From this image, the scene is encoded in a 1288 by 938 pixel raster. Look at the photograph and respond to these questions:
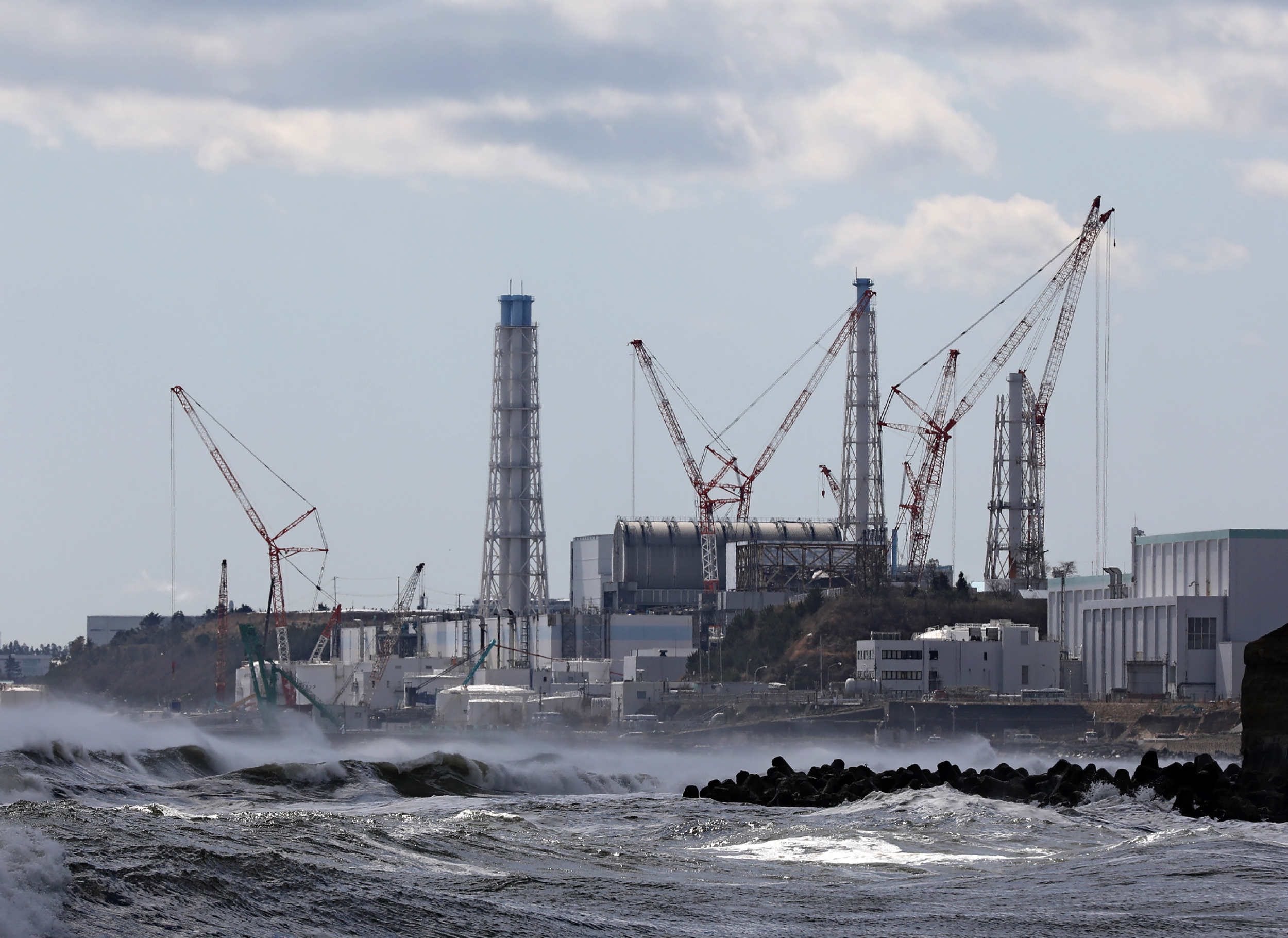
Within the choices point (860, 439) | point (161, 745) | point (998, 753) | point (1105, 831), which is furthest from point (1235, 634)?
point (1105, 831)

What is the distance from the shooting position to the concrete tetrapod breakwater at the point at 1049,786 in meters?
42.5

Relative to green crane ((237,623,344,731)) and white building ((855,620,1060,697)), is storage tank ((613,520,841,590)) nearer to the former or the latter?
green crane ((237,623,344,731))

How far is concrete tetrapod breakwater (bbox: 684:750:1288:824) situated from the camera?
42.5 metres

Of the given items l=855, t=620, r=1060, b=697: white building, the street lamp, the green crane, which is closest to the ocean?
l=855, t=620, r=1060, b=697: white building

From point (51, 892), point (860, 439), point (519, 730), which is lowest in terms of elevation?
point (519, 730)

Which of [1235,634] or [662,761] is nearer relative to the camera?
[662,761]

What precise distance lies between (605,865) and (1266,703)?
63.5ft

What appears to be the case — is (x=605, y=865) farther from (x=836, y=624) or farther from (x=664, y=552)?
(x=664, y=552)

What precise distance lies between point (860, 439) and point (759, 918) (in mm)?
160926

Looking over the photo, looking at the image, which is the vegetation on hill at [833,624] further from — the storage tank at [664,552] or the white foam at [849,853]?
the white foam at [849,853]

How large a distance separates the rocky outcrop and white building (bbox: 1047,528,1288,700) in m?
79.7

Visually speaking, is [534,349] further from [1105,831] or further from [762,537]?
[1105,831]

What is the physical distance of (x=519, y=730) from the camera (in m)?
133

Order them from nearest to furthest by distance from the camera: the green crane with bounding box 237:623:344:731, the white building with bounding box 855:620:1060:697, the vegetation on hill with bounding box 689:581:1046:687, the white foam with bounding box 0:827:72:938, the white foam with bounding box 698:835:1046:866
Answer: the white foam with bounding box 0:827:72:938, the white foam with bounding box 698:835:1046:866, the white building with bounding box 855:620:1060:697, the green crane with bounding box 237:623:344:731, the vegetation on hill with bounding box 689:581:1046:687
